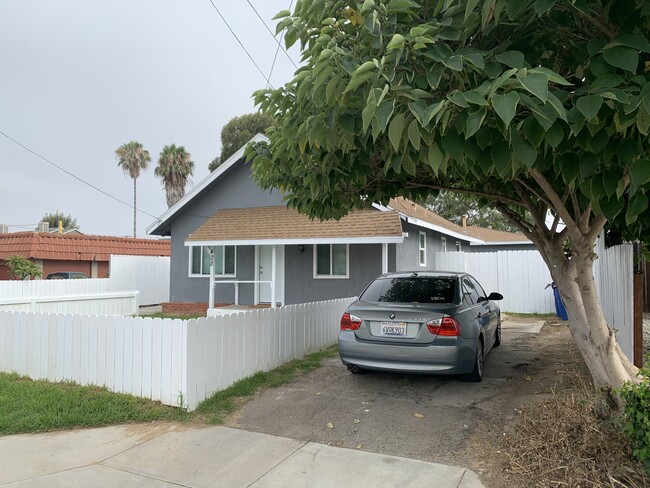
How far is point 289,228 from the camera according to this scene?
45.1ft

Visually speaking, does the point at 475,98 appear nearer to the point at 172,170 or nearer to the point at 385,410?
the point at 385,410

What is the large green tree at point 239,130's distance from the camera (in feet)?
120

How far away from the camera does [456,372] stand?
5.57m

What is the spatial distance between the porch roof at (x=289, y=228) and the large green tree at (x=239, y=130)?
22370mm

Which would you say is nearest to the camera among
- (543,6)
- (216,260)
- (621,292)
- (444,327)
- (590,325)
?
(543,6)

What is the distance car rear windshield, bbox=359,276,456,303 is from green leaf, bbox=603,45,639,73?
4.09 meters

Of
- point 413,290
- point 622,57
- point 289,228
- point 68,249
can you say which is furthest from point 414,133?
point 68,249

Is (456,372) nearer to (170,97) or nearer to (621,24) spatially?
(621,24)

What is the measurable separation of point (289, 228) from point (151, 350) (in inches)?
329

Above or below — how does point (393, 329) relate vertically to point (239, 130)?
below

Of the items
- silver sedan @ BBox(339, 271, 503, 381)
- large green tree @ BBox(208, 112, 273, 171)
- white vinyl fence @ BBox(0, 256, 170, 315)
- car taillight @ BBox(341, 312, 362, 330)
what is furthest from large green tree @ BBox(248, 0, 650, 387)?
large green tree @ BBox(208, 112, 273, 171)

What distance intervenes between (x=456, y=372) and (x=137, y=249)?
22.6 metres

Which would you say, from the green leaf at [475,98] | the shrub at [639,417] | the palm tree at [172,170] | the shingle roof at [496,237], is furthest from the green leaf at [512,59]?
the palm tree at [172,170]

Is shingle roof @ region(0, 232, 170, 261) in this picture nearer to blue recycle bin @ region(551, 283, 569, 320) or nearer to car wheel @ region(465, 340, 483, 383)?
blue recycle bin @ region(551, 283, 569, 320)
